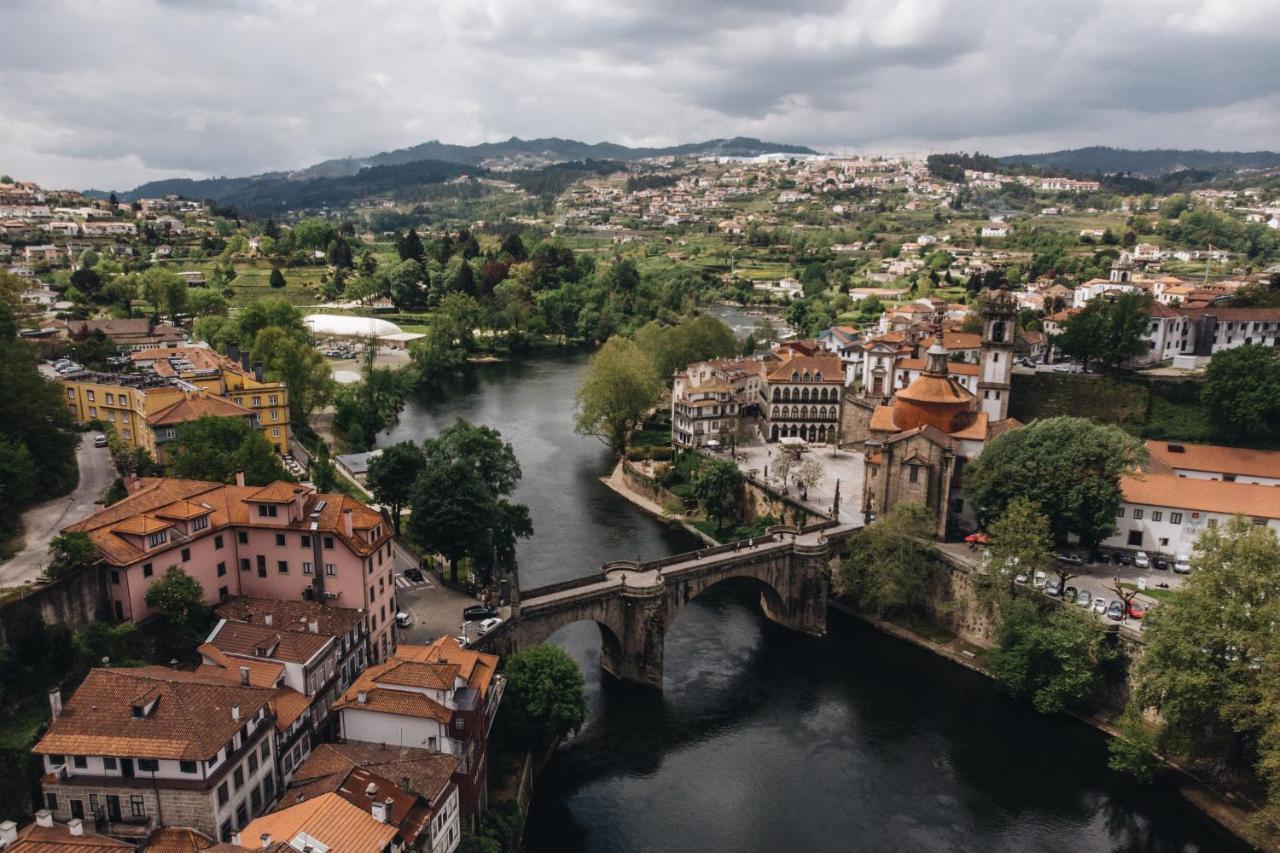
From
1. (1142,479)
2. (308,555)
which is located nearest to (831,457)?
(1142,479)

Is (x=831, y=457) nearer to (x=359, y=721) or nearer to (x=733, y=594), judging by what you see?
(x=733, y=594)

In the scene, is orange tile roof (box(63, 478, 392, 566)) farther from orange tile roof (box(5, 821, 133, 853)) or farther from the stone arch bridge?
orange tile roof (box(5, 821, 133, 853))

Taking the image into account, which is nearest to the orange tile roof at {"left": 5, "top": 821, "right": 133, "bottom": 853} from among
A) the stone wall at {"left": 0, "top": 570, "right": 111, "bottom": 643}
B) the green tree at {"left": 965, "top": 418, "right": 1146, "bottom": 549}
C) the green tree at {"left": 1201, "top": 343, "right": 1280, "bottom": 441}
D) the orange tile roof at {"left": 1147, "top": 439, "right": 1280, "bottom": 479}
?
the stone wall at {"left": 0, "top": 570, "right": 111, "bottom": 643}

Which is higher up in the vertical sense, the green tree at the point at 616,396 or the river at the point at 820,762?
the green tree at the point at 616,396

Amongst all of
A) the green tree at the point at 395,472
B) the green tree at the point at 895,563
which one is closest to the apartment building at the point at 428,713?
the green tree at the point at 395,472

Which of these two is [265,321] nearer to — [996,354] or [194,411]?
[194,411]

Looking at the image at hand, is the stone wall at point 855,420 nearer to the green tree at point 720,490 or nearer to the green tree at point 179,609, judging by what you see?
the green tree at point 720,490

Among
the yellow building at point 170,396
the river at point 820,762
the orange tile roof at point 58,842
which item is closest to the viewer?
the orange tile roof at point 58,842

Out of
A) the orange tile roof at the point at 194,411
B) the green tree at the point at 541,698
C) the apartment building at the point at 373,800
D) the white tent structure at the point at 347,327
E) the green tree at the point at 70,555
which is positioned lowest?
the green tree at the point at 541,698
